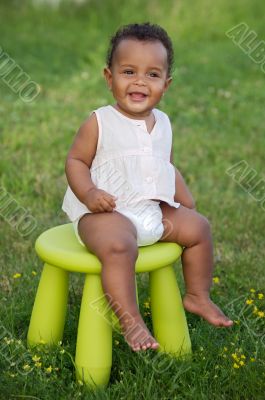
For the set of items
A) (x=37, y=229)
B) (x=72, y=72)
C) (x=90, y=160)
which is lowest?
(x=37, y=229)

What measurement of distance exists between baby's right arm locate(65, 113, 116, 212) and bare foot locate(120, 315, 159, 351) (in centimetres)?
37

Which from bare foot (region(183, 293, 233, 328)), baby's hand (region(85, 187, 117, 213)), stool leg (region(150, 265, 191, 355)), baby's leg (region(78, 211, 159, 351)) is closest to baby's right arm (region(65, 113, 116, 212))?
baby's hand (region(85, 187, 117, 213))

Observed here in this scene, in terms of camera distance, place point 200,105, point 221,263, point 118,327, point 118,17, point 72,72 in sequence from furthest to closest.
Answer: point 118,17 → point 72,72 → point 200,105 → point 221,263 → point 118,327

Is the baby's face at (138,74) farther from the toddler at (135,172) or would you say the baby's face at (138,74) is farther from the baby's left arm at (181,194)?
the baby's left arm at (181,194)

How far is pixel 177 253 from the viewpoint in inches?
96.3

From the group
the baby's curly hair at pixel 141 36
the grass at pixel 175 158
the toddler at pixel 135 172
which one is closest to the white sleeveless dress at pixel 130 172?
the toddler at pixel 135 172

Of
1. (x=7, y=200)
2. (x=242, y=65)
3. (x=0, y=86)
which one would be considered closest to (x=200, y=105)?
(x=242, y=65)

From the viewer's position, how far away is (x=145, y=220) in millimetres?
2414

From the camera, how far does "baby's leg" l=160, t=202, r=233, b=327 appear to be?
2.49 metres

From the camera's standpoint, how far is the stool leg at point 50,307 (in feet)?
8.30

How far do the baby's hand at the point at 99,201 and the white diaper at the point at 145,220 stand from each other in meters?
0.09

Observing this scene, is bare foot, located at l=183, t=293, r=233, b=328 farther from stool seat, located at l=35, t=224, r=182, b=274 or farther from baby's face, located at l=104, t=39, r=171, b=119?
baby's face, located at l=104, t=39, r=171, b=119

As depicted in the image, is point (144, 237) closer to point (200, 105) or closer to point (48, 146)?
point (48, 146)

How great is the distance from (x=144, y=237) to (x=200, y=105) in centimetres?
361
